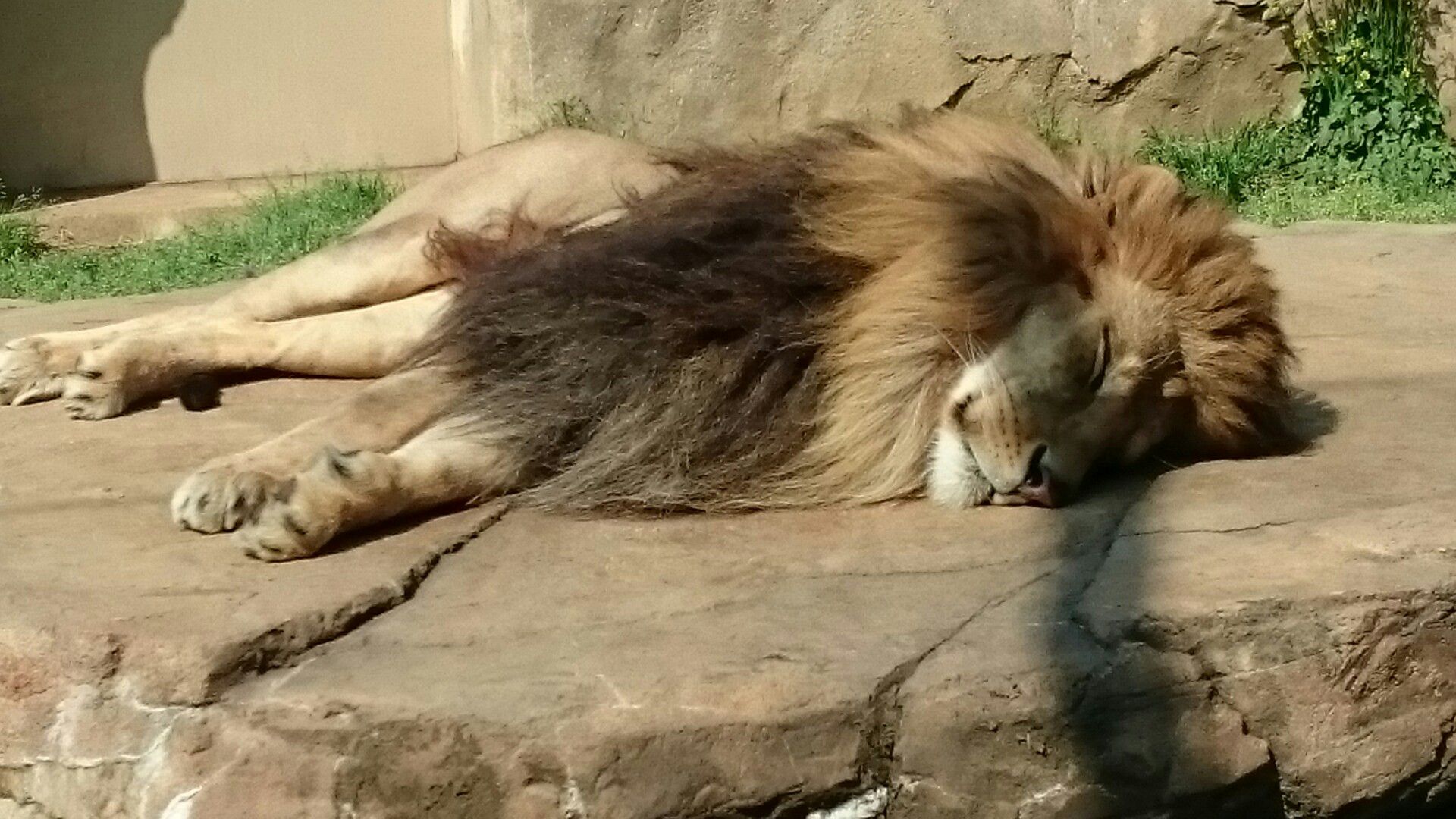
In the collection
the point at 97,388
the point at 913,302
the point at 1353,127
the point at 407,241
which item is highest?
the point at 913,302

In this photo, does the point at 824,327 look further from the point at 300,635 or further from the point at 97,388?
the point at 97,388

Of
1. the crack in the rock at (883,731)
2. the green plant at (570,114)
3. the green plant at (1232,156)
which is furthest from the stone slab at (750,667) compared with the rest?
the green plant at (570,114)

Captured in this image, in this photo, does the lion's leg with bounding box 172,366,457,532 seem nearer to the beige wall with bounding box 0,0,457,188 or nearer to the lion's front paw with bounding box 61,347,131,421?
the lion's front paw with bounding box 61,347,131,421

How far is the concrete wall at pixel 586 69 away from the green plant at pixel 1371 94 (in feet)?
0.34

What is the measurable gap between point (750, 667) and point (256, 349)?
75.5 inches

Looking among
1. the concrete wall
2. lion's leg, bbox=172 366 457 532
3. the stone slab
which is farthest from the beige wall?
the stone slab

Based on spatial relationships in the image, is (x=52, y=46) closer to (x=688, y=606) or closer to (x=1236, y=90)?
(x=1236, y=90)

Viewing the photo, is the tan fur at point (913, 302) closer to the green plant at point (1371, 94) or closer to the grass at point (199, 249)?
the grass at point (199, 249)

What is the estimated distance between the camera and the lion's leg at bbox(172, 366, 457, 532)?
8.57 ft

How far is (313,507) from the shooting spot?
2.53m

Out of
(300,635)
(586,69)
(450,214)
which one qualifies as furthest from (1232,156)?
(300,635)

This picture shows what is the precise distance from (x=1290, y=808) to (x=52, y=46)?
575cm

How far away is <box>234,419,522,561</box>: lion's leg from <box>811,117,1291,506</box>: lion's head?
1.87ft

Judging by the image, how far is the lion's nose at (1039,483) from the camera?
2.75 metres
